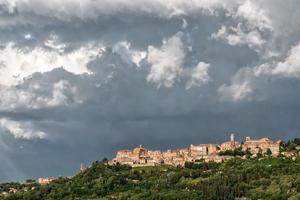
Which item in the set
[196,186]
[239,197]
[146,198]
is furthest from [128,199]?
[239,197]

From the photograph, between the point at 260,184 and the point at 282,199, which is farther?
the point at 260,184

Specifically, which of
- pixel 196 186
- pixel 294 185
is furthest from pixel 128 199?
pixel 294 185

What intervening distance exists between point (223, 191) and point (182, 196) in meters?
11.0

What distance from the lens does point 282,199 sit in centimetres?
18112

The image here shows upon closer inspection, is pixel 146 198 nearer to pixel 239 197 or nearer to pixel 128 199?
pixel 128 199

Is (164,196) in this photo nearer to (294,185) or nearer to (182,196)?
(182,196)

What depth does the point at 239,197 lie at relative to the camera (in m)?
188

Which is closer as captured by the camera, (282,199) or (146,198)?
(282,199)

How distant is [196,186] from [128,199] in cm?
1912

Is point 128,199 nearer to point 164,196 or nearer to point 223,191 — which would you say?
point 164,196

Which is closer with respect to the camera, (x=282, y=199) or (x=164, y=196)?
(x=282, y=199)

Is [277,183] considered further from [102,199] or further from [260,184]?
[102,199]

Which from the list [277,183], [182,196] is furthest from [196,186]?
[277,183]

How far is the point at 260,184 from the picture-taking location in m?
198
